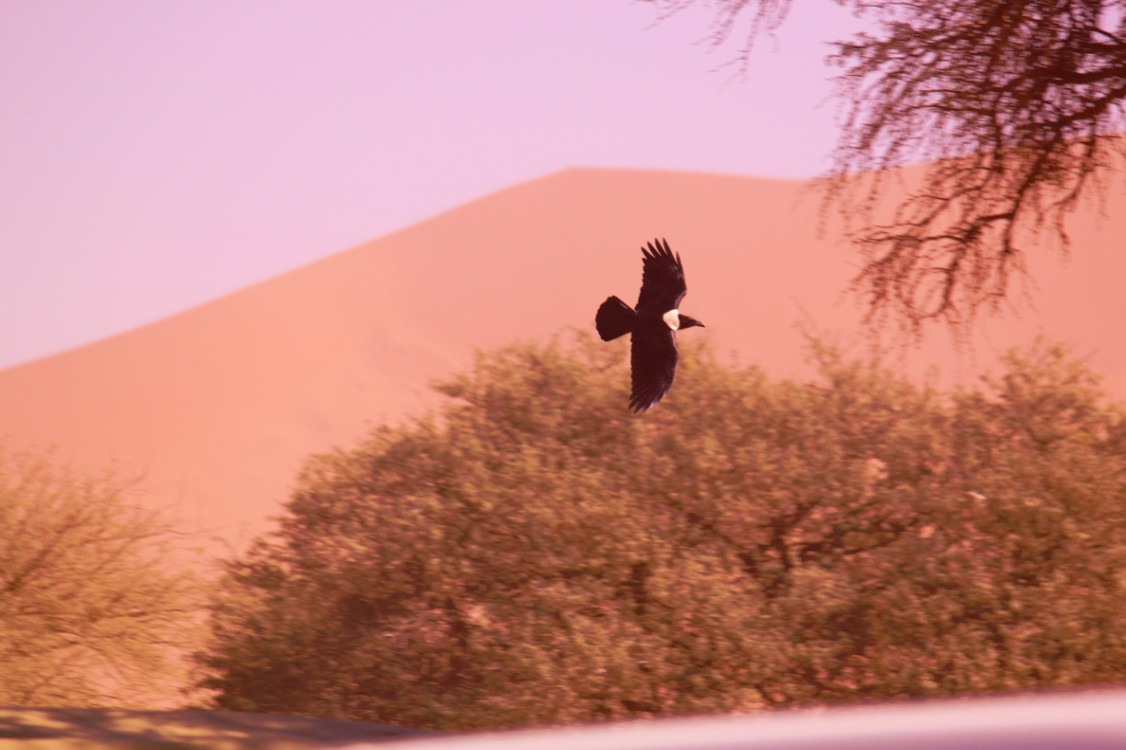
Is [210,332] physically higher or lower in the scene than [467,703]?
higher

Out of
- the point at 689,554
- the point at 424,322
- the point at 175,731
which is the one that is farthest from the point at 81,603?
the point at 424,322

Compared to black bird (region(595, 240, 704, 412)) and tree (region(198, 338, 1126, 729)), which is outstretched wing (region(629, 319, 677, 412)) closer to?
black bird (region(595, 240, 704, 412))

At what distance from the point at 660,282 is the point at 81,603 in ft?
35.2

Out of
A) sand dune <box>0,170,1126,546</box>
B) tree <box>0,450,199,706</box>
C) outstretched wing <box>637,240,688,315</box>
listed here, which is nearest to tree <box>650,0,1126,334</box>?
outstretched wing <box>637,240,688,315</box>

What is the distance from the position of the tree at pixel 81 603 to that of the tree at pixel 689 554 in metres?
1.89

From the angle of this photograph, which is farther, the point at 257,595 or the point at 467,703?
the point at 257,595

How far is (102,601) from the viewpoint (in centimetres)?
1551

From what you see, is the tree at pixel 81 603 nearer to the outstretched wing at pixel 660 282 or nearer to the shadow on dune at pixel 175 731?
the shadow on dune at pixel 175 731

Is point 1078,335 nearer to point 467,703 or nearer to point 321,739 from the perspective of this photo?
point 467,703

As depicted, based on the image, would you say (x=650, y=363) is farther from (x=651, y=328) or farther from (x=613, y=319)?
(x=613, y=319)

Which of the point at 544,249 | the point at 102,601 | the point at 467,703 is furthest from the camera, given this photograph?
the point at 544,249

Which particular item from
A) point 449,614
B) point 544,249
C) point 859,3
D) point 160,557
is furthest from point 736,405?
point 544,249

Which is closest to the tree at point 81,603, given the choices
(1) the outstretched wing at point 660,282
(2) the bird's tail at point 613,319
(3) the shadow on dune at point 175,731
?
(3) the shadow on dune at point 175,731

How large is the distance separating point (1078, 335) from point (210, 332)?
4226 centimetres
